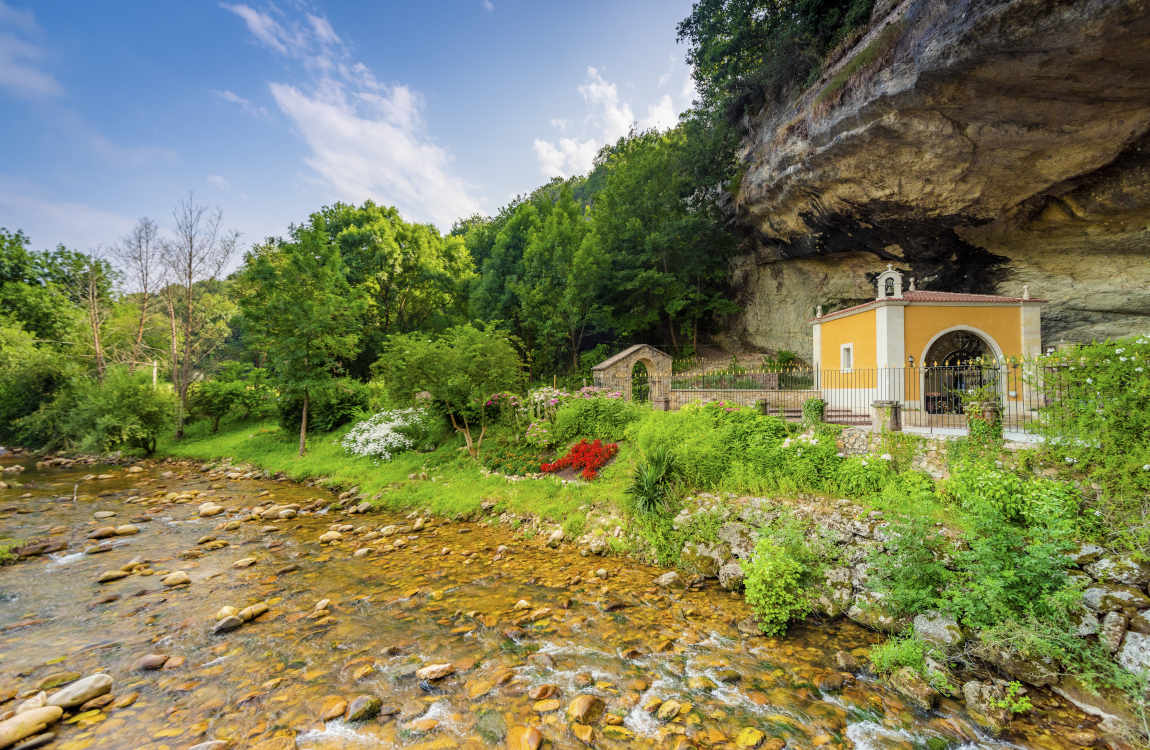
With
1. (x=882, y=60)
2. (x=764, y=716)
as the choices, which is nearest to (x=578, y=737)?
(x=764, y=716)

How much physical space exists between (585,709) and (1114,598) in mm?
5845

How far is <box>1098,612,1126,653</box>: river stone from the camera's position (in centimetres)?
430

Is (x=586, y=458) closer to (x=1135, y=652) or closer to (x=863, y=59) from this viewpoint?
(x=1135, y=652)

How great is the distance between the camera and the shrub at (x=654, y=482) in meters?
8.28

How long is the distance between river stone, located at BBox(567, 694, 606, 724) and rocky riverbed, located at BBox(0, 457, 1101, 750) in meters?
0.02

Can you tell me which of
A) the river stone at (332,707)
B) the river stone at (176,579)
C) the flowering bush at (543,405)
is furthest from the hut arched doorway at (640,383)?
the river stone at (176,579)

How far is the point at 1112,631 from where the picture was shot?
436 centimetres

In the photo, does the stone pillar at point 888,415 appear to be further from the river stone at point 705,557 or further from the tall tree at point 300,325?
the tall tree at point 300,325

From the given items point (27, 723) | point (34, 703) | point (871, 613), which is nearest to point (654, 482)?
point (871, 613)

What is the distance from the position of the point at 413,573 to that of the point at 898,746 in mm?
6693

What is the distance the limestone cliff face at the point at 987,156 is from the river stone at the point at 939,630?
13.8 meters

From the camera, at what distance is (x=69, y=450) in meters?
19.3

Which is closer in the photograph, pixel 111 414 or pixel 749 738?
pixel 749 738

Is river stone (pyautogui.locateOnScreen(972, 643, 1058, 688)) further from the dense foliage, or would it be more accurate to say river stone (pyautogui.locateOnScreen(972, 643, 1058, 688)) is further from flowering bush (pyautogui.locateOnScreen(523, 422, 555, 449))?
the dense foliage
